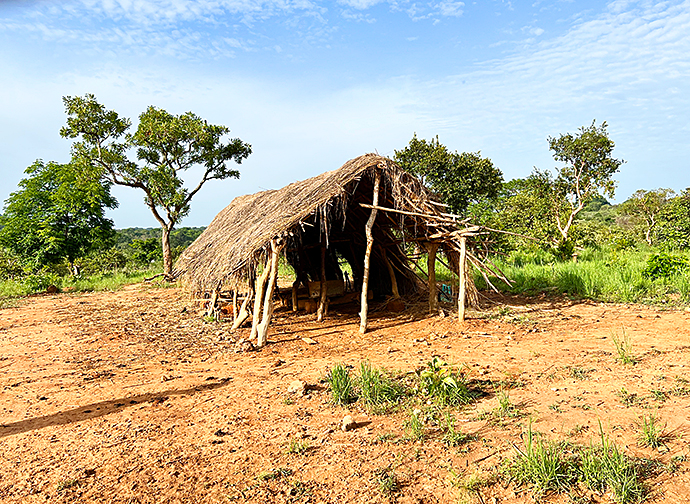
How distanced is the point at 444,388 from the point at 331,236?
5.85m

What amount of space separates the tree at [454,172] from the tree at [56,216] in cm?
1332

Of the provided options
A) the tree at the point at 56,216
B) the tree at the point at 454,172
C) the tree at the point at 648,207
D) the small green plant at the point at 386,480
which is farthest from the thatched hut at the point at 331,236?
the tree at the point at 648,207

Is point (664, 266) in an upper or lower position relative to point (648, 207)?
lower

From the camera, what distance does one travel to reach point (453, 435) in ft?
11.2

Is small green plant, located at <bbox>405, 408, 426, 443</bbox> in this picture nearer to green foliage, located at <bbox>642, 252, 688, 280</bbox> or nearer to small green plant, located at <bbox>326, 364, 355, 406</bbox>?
small green plant, located at <bbox>326, 364, 355, 406</bbox>

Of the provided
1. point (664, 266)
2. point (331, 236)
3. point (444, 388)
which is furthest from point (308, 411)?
point (664, 266)

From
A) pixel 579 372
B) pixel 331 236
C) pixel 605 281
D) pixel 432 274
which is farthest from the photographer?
pixel 331 236

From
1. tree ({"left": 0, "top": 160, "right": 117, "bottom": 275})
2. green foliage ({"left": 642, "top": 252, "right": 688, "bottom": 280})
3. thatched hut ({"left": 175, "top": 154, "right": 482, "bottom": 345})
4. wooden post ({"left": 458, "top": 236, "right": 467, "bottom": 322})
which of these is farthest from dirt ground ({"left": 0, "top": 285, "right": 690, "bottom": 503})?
tree ({"left": 0, "top": 160, "right": 117, "bottom": 275})

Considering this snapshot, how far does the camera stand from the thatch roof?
7.20 metres

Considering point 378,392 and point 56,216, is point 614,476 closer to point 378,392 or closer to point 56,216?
point 378,392

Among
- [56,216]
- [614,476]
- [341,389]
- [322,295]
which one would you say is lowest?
[614,476]

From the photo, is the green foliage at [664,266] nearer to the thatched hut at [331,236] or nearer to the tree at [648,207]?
the thatched hut at [331,236]

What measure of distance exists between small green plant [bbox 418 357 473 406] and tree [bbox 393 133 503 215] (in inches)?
487

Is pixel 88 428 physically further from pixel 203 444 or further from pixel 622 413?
pixel 622 413
